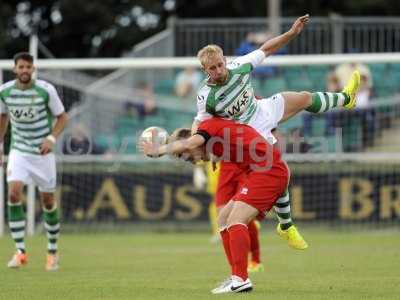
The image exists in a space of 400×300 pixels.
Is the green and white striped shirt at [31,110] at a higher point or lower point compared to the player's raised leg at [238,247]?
higher

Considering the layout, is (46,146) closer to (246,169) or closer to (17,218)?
(17,218)

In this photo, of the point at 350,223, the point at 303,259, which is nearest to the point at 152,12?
the point at 350,223

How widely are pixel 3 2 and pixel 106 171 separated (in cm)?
958

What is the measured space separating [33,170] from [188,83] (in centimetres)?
999

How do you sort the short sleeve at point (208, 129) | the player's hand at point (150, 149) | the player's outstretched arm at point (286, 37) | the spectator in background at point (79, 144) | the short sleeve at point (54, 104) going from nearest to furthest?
the player's hand at point (150, 149) < the short sleeve at point (208, 129) < the player's outstretched arm at point (286, 37) < the short sleeve at point (54, 104) < the spectator in background at point (79, 144)

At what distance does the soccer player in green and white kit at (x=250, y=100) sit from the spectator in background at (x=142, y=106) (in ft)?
37.0

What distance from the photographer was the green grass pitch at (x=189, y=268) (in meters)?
10.5

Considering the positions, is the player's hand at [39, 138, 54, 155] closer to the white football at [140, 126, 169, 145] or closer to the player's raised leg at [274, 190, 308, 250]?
the player's raised leg at [274, 190, 308, 250]

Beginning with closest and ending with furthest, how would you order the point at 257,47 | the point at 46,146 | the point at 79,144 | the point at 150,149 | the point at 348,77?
1. the point at 150,149
2. the point at 46,146
3. the point at 257,47
4. the point at 79,144
5. the point at 348,77

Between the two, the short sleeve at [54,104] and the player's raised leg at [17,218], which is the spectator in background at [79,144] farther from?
the short sleeve at [54,104]

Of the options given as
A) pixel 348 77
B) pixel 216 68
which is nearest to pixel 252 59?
pixel 216 68

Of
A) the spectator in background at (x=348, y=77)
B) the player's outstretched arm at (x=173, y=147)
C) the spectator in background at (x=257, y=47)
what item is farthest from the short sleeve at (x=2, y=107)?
the spectator in background at (x=348, y=77)

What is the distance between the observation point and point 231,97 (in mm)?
10766

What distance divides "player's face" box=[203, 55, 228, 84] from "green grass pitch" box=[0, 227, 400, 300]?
A: 6.45 ft
